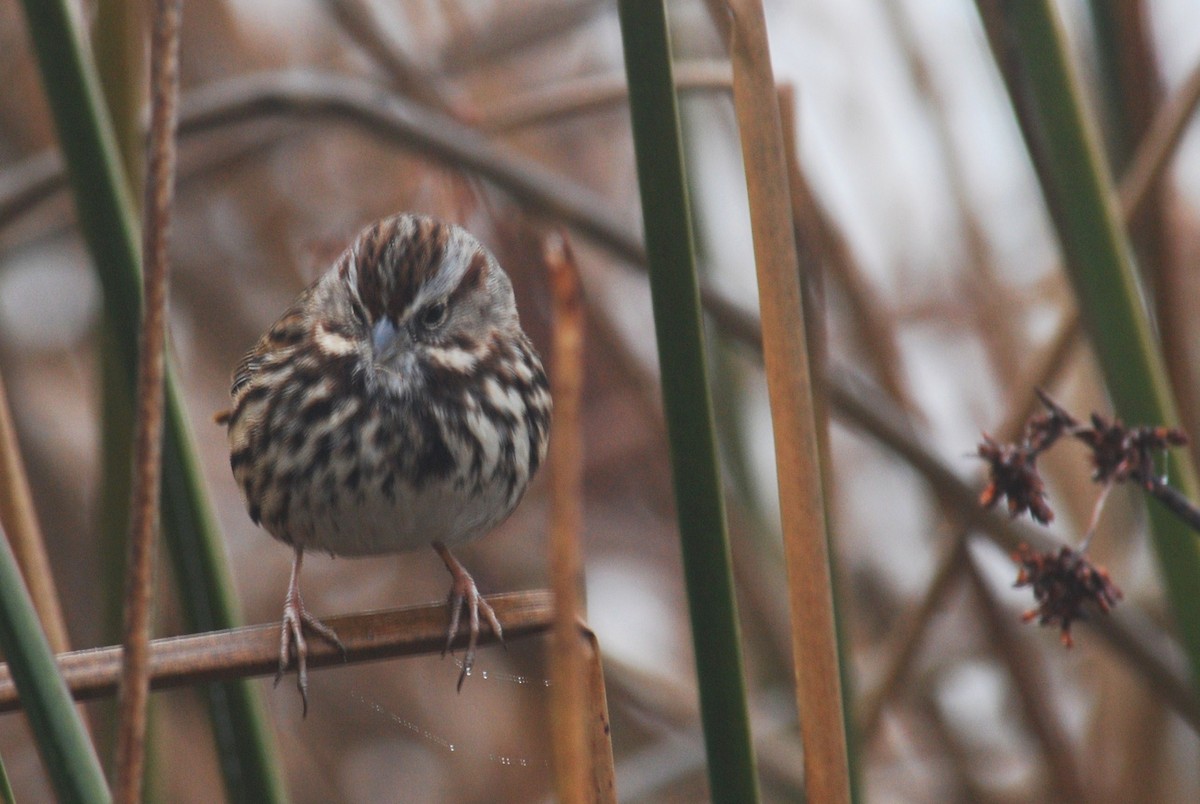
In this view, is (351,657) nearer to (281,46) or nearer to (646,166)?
(646,166)

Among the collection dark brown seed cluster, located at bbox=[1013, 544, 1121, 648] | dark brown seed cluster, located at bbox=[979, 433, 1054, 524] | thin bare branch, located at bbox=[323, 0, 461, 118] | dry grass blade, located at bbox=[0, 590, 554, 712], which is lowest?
dark brown seed cluster, located at bbox=[1013, 544, 1121, 648]

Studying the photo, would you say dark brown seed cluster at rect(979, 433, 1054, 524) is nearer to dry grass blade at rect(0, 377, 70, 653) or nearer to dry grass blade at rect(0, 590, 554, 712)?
dry grass blade at rect(0, 590, 554, 712)

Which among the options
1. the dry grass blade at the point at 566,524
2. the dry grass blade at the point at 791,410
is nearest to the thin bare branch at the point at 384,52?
the dry grass blade at the point at 791,410

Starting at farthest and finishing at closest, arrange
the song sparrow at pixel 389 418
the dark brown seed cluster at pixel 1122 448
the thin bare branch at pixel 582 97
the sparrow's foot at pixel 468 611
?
the thin bare branch at pixel 582 97
the song sparrow at pixel 389 418
the sparrow's foot at pixel 468 611
the dark brown seed cluster at pixel 1122 448

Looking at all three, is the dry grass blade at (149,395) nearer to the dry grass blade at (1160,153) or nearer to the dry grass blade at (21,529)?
the dry grass blade at (21,529)

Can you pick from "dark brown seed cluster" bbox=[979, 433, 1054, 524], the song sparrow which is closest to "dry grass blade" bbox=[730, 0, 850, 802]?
"dark brown seed cluster" bbox=[979, 433, 1054, 524]

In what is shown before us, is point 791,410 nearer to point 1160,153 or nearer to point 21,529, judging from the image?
point 21,529

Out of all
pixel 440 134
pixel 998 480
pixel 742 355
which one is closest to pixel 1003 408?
pixel 742 355

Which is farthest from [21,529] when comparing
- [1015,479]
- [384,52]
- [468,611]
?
[384,52]
